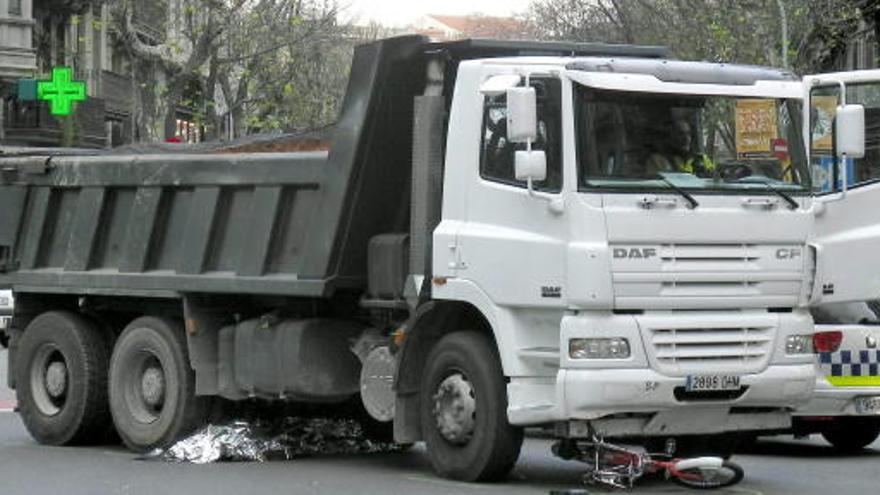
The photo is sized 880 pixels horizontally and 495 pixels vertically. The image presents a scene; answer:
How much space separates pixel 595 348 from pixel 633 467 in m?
0.90

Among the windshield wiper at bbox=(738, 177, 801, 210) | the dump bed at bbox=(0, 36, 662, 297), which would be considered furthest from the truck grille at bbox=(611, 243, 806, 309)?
the dump bed at bbox=(0, 36, 662, 297)

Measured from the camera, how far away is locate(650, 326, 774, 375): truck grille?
35.7 feet

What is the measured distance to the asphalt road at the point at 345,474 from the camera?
11617mm

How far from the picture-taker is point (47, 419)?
15.2 meters

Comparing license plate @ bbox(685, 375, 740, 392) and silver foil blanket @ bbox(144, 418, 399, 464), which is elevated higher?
license plate @ bbox(685, 375, 740, 392)

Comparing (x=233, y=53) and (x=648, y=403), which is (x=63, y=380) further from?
(x=233, y=53)

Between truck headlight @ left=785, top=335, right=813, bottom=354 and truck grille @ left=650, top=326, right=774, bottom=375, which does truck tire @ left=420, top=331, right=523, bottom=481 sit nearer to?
truck grille @ left=650, top=326, right=774, bottom=375

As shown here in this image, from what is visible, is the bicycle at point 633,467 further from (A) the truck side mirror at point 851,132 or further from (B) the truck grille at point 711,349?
(A) the truck side mirror at point 851,132

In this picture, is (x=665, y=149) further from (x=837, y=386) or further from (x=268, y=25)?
(x=268, y=25)

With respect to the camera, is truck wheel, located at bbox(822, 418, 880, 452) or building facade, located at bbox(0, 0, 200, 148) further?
building facade, located at bbox(0, 0, 200, 148)

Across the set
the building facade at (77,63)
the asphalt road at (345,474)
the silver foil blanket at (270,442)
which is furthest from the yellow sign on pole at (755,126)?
the building facade at (77,63)

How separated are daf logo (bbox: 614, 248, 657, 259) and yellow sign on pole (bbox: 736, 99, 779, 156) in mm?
1034

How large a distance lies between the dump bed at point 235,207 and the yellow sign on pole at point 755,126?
1.36 m

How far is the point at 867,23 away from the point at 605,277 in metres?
36.4
